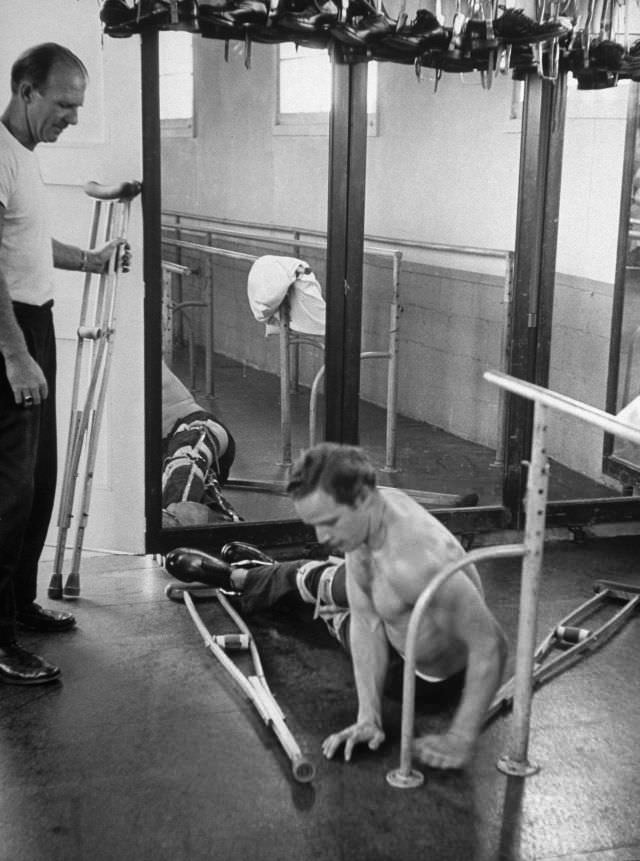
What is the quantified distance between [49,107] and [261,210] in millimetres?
1689

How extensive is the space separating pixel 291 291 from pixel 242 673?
5.96 feet

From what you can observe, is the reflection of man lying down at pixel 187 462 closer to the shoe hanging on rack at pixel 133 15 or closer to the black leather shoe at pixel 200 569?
the black leather shoe at pixel 200 569

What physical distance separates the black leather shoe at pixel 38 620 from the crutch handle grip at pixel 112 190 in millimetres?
1404

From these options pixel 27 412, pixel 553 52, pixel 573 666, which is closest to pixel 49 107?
pixel 27 412

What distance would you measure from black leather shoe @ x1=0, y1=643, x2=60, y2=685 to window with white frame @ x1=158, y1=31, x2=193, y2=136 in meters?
1.92

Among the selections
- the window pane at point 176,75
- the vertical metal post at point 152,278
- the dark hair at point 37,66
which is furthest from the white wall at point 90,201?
the dark hair at point 37,66

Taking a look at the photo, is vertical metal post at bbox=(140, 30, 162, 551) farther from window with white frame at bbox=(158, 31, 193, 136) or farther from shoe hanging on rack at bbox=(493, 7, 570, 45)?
shoe hanging on rack at bbox=(493, 7, 570, 45)

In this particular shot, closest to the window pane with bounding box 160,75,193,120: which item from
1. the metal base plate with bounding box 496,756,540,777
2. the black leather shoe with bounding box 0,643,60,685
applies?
the black leather shoe with bounding box 0,643,60,685

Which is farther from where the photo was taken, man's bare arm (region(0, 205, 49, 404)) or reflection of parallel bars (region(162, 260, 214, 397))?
reflection of parallel bars (region(162, 260, 214, 397))

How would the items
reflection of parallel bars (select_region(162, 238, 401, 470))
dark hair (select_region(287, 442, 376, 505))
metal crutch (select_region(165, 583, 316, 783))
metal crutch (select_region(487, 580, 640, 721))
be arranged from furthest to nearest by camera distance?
1. reflection of parallel bars (select_region(162, 238, 401, 470))
2. metal crutch (select_region(487, 580, 640, 721))
3. metal crutch (select_region(165, 583, 316, 783))
4. dark hair (select_region(287, 442, 376, 505))

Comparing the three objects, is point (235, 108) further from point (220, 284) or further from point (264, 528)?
point (264, 528)

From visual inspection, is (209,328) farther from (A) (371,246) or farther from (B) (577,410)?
(B) (577,410)

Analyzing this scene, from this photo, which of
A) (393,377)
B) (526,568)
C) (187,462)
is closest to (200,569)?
(187,462)

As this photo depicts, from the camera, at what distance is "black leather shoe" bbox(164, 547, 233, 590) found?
148 inches
